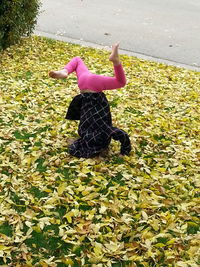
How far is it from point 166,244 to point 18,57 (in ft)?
18.7

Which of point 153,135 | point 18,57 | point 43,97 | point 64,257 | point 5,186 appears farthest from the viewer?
point 18,57

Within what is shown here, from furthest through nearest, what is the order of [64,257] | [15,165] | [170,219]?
[15,165]
[170,219]
[64,257]

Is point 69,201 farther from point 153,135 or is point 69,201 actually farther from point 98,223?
point 153,135

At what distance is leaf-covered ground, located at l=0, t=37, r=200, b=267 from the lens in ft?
10.9

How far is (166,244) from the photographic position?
3.42m

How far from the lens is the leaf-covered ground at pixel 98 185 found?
10.9ft

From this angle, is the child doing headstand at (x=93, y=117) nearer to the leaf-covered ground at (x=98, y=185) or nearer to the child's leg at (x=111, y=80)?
the child's leg at (x=111, y=80)

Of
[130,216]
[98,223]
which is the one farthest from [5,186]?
[130,216]

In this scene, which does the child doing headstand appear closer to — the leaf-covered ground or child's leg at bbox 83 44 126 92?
child's leg at bbox 83 44 126 92

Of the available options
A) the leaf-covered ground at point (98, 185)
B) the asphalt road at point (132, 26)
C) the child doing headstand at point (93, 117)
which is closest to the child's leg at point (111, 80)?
the child doing headstand at point (93, 117)

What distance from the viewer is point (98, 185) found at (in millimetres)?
4172

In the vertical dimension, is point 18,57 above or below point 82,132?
below

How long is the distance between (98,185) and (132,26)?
8.28 m

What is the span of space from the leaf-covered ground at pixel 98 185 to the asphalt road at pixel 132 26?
2878 millimetres
